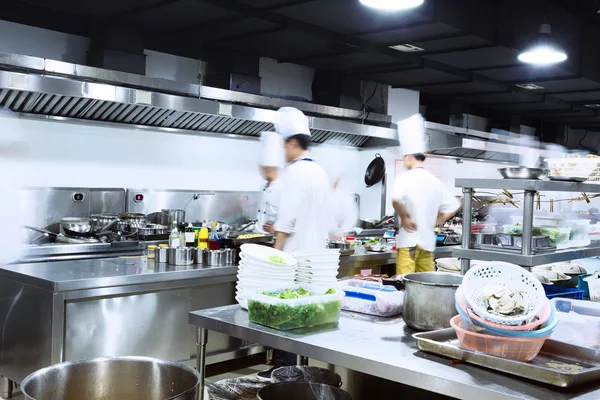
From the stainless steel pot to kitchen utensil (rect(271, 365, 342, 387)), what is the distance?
13.9 ft

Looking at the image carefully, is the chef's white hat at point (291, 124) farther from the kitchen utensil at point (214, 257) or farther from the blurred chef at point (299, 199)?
the kitchen utensil at point (214, 257)

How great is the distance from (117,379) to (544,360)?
48.1 inches

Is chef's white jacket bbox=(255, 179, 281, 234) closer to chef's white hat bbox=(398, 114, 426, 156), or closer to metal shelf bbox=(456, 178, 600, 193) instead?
chef's white hat bbox=(398, 114, 426, 156)

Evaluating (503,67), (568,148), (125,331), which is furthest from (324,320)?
(568,148)

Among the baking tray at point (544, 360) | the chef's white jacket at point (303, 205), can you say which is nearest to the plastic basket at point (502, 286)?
the baking tray at point (544, 360)

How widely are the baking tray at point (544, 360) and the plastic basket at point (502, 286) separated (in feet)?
0.39

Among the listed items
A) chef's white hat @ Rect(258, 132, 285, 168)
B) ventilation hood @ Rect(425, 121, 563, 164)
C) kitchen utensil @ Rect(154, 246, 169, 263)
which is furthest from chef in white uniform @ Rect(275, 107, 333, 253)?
ventilation hood @ Rect(425, 121, 563, 164)

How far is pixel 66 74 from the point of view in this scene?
5.31m

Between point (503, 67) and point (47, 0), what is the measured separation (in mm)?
5095

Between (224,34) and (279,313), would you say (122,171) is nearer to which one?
(224,34)

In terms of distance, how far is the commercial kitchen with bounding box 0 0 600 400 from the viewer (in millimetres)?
1802

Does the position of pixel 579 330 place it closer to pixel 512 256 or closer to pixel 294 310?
pixel 512 256

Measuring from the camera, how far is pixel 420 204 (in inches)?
201

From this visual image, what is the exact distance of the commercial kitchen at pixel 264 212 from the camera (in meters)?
1.80
